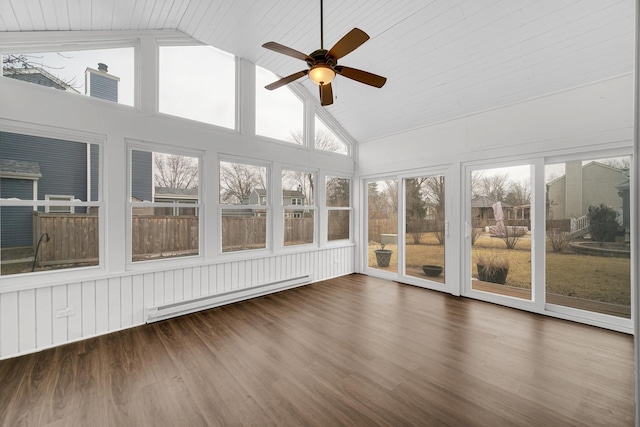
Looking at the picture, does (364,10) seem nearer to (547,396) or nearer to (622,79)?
(622,79)

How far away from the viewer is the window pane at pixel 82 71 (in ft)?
8.96

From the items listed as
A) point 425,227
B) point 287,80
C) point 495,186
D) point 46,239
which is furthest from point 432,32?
point 46,239

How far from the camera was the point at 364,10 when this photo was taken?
3.11 m

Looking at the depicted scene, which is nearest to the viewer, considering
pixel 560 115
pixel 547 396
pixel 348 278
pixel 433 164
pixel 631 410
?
pixel 631 410

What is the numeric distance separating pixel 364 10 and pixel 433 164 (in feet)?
8.57

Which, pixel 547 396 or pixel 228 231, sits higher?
pixel 228 231

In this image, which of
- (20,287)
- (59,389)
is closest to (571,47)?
(59,389)

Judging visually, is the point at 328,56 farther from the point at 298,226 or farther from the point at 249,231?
the point at 298,226

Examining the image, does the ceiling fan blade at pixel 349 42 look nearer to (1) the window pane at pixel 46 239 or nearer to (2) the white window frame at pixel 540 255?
(2) the white window frame at pixel 540 255

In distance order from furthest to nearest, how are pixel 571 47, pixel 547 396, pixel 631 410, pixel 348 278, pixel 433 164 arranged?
1. pixel 348 278
2. pixel 433 164
3. pixel 571 47
4. pixel 547 396
5. pixel 631 410

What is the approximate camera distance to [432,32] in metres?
3.26

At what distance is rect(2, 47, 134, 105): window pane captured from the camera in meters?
2.73

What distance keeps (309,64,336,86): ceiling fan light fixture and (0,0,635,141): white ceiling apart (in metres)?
1.33

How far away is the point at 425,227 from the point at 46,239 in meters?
5.26
